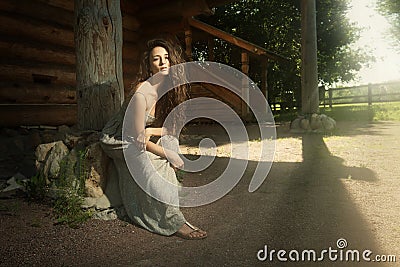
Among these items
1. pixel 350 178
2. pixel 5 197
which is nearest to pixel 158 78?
pixel 5 197

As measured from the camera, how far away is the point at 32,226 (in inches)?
107

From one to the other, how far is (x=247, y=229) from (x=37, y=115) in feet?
15.1

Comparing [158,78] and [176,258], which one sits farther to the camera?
[158,78]

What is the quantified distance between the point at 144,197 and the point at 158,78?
99 centimetres

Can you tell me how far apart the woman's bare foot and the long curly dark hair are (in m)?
0.82

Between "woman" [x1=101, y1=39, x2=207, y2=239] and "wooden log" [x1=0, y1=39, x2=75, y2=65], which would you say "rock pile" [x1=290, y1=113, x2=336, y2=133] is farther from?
"woman" [x1=101, y1=39, x2=207, y2=239]

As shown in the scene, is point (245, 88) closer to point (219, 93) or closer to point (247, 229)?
point (219, 93)

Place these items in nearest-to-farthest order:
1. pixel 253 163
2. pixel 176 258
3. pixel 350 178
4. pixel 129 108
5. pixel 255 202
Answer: pixel 176 258 < pixel 129 108 < pixel 255 202 < pixel 350 178 < pixel 253 163

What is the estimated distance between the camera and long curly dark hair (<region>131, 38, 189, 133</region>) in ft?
9.27

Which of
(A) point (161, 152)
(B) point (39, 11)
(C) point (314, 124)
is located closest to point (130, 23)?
(B) point (39, 11)

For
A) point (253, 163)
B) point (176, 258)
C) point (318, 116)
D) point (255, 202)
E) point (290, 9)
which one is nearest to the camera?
point (176, 258)

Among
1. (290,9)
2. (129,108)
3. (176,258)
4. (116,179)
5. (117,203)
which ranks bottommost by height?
(176,258)

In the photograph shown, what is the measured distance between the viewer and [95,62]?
3.62 metres

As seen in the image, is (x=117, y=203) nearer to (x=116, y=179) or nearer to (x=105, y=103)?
(x=116, y=179)
